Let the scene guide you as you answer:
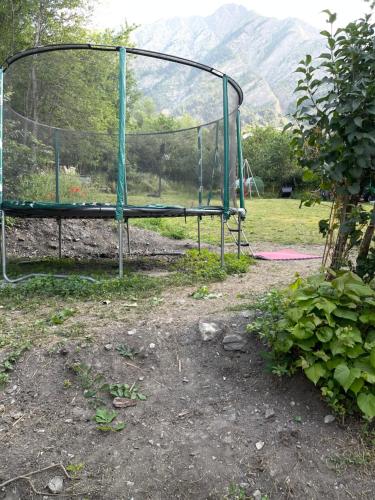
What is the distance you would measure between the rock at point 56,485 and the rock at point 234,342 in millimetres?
993

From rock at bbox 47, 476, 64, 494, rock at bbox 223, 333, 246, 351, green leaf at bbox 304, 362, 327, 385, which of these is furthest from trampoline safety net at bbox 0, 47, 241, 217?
rock at bbox 47, 476, 64, 494

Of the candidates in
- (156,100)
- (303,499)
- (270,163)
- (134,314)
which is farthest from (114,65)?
(270,163)

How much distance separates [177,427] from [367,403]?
2.57ft

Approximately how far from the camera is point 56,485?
1654 mm

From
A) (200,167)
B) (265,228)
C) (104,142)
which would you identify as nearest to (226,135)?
(200,167)

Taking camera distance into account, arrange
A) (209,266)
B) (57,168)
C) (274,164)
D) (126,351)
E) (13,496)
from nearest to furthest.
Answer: (13,496) < (126,351) < (209,266) < (57,168) < (274,164)

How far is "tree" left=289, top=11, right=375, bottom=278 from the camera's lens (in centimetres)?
201

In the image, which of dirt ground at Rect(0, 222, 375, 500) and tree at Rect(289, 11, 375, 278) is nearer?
dirt ground at Rect(0, 222, 375, 500)

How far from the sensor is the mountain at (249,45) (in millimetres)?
133750

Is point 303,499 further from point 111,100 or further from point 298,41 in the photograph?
point 298,41

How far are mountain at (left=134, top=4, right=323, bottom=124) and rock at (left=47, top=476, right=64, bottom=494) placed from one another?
121 metres

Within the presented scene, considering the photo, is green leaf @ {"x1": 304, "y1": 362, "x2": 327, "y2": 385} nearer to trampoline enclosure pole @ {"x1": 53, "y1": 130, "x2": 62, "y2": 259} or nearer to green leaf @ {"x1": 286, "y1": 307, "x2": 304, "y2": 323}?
green leaf @ {"x1": 286, "y1": 307, "x2": 304, "y2": 323}

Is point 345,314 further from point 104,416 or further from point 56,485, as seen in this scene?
point 56,485

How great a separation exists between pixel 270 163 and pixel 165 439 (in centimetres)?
2244
